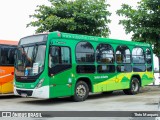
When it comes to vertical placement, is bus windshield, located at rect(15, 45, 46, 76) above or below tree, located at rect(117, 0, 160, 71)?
below

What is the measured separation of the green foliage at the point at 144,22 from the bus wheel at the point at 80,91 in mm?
7154

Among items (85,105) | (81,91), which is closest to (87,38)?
(81,91)

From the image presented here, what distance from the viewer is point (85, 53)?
14219 mm

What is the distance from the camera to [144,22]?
20.2m

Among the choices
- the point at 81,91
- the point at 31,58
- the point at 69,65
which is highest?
the point at 31,58

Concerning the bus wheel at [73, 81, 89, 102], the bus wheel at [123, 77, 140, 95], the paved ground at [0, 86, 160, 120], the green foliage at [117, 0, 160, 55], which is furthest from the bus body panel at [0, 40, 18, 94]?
the green foliage at [117, 0, 160, 55]

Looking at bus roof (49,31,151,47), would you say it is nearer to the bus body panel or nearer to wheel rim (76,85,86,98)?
wheel rim (76,85,86,98)

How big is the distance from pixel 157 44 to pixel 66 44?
8680 millimetres

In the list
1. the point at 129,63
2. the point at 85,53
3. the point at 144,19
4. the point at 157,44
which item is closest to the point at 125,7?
the point at 144,19

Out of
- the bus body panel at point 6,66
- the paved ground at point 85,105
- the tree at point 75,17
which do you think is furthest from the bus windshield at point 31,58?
the tree at point 75,17

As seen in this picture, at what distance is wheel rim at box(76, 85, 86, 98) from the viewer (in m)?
13.8

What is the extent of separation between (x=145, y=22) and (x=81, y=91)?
27.2 feet

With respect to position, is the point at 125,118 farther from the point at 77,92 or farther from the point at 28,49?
the point at 28,49

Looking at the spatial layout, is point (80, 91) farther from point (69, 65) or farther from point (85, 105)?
point (85, 105)
